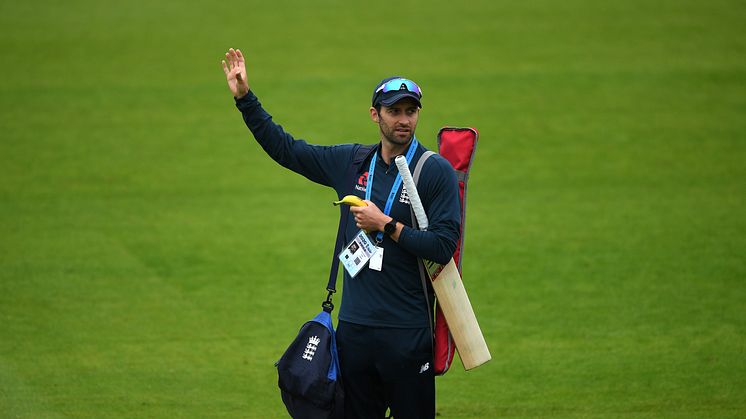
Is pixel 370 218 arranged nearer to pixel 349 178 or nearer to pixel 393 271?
pixel 393 271

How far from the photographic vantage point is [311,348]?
450 centimetres

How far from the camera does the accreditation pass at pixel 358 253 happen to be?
441 cm

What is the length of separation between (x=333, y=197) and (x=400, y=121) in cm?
629

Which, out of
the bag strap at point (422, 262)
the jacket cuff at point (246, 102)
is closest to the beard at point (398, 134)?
the bag strap at point (422, 262)

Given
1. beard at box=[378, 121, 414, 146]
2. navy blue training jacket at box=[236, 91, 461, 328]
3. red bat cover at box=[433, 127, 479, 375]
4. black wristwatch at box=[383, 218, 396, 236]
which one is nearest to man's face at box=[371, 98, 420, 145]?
beard at box=[378, 121, 414, 146]

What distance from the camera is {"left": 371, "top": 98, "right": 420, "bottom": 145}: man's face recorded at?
4.38 m

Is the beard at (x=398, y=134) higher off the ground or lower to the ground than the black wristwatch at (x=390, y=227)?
higher

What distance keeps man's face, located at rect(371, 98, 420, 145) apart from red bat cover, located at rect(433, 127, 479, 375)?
0.26 meters

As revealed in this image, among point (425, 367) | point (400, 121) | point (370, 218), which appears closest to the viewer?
point (370, 218)

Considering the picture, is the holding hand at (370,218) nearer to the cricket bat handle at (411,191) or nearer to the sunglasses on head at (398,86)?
the cricket bat handle at (411,191)

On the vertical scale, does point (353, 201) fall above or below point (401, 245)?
above

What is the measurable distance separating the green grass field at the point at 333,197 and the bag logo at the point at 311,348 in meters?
2.03

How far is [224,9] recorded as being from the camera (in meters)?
15.6

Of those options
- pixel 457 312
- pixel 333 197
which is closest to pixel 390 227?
pixel 457 312
